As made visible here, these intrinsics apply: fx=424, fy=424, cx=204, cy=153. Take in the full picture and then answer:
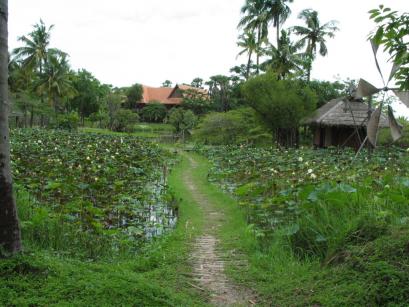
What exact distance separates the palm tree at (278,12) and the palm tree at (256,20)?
0.39m

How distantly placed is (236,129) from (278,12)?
1017 centimetres

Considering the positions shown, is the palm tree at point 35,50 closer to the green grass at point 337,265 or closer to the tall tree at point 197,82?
the tall tree at point 197,82

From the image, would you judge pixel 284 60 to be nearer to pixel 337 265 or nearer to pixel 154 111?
pixel 154 111

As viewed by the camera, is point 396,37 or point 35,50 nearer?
point 396,37

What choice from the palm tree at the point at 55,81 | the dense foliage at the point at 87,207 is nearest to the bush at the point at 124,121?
the palm tree at the point at 55,81

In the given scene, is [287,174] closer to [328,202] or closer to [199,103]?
[328,202]

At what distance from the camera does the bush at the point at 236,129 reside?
28.4 meters

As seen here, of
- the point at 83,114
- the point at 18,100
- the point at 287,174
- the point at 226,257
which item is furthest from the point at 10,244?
the point at 83,114

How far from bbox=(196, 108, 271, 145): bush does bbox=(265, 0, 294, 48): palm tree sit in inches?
264

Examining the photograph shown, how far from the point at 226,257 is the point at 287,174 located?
5328 millimetres

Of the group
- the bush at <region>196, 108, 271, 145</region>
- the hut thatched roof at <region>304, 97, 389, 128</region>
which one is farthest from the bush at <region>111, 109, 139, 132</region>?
the hut thatched roof at <region>304, 97, 389, 128</region>

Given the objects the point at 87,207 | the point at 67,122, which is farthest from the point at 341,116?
the point at 67,122

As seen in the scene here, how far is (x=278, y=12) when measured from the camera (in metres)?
32.4

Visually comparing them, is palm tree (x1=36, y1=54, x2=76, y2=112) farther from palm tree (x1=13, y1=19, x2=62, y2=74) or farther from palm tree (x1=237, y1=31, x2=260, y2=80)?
palm tree (x1=237, y1=31, x2=260, y2=80)
